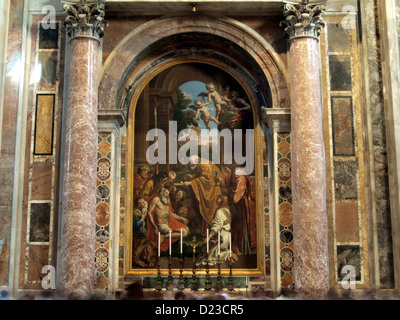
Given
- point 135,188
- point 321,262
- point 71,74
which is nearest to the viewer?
point 321,262

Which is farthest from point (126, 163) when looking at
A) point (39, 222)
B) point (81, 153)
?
point (39, 222)

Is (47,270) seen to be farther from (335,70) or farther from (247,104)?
(335,70)

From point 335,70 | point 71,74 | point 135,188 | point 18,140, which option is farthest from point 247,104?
point 18,140

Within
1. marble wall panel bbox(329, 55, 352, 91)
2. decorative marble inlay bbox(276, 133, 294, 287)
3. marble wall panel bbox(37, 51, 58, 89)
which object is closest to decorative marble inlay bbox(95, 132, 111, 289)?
marble wall panel bbox(37, 51, 58, 89)

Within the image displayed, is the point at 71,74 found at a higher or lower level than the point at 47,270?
higher

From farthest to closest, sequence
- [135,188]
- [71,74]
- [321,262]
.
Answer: [135,188] < [71,74] < [321,262]

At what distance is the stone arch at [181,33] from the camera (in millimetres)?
10828

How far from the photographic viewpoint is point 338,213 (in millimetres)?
10430

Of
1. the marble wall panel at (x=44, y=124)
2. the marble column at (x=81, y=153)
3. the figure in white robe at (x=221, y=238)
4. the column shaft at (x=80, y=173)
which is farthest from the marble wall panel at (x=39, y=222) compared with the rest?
the figure in white robe at (x=221, y=238)

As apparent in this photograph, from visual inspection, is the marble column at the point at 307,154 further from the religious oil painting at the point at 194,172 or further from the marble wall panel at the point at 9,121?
the marble wall panel at the point at 9,121

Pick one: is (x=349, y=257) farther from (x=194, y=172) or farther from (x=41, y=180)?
(x=41, y=180)

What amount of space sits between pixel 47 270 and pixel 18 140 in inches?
92.0

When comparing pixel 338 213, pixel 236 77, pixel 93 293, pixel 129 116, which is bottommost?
pixel 93 293

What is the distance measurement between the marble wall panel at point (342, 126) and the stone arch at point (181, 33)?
88 centimetres
